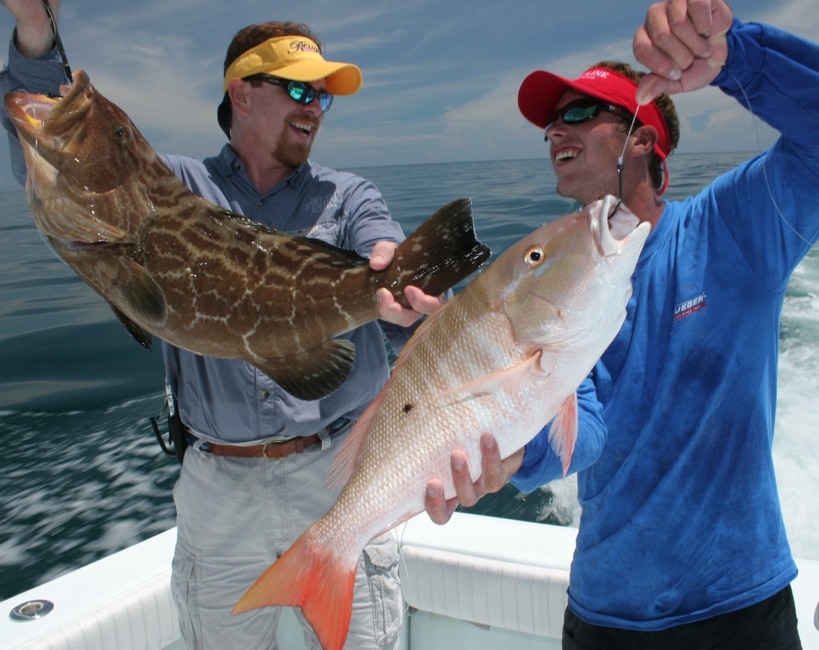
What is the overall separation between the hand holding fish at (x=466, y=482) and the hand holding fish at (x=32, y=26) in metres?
2.10

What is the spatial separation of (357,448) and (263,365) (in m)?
0.72

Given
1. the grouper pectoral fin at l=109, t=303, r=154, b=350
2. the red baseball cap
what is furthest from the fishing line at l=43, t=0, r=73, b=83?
the red baseball cap

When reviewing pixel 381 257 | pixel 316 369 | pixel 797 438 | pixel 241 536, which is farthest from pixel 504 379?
pixel 797 438

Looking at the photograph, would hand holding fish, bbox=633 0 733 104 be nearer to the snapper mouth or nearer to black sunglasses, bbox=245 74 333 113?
the snapper mouth

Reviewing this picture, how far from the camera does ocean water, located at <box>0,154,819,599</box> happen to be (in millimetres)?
5072

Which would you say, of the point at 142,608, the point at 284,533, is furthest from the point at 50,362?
the point at 284,533

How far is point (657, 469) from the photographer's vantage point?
2.14 meters

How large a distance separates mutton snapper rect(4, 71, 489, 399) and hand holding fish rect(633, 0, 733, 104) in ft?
3.55

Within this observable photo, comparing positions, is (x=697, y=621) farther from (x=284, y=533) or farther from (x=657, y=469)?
(x=284, y=533)

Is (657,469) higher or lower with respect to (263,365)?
lower

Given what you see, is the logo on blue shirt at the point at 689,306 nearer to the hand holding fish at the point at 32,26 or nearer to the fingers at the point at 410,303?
the fingers at the point at 410,303

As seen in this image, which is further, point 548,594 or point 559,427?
point 548,594

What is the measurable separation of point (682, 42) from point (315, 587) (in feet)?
5.64

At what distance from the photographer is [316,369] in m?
2.31
